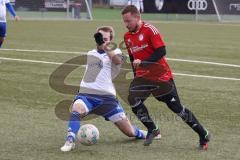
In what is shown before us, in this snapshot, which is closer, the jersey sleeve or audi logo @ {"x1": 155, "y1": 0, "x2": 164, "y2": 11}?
the jersey sleeve

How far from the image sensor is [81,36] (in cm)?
2711

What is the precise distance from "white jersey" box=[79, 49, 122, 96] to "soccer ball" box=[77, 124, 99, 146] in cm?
48

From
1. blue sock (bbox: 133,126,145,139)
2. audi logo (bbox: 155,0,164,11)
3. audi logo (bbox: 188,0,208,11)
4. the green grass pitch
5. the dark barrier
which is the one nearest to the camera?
the green grass pitch

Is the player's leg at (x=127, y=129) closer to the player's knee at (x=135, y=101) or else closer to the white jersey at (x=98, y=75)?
the player's knee at (x=135, y=101)

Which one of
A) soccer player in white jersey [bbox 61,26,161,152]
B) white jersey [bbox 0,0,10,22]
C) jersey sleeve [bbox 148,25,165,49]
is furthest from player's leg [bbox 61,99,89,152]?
white jersey [bbox 0,0,10,22]

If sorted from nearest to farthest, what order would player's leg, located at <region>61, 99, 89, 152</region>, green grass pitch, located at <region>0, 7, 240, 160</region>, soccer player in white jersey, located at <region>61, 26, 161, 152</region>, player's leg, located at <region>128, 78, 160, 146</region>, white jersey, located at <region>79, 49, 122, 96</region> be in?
1. green grass pitch, located at <region>0, 7, 240, 160</region>
2. player's leg, located at <region>61, 99, 89, 152</region>
3. soccer player in white jersey, located at <region>61, 26, 161, 152</region>
4. white jersey, located at <region>79, 49, 122, 96</region>
5. player's leg, located at <region>128, 78, 160, 146</region>

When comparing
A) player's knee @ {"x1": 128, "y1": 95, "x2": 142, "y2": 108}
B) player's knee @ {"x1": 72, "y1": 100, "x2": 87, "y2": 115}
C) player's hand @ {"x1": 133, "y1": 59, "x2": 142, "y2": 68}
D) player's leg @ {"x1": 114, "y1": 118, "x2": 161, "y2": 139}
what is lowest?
player's leg @ {"x1": 114, "y1": 118, "x2": 161, "y2": 139}

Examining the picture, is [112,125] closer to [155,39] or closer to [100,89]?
[100,89]

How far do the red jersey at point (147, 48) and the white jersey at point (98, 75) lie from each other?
0.22 m

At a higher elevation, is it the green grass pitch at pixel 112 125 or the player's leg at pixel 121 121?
the player's leg at pixel 121 121

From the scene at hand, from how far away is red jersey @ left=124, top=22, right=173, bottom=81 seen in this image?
7.52 m

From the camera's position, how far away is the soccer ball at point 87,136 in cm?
743

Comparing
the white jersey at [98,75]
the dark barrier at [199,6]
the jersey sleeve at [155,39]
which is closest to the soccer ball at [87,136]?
the white jersey at [98,75]

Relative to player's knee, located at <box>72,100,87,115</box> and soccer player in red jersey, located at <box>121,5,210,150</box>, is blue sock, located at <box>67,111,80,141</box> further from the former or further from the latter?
soccer player in red jersey, located at <box>121,5,210,150</box>
